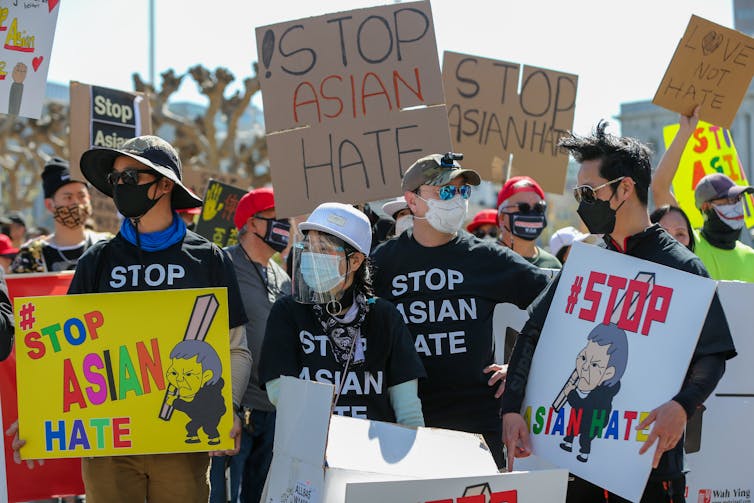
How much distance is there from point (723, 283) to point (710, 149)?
11.7 feet

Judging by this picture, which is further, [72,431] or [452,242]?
[452,242]

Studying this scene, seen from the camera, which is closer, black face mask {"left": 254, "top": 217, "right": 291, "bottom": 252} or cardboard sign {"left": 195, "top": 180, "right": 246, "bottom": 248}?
black face mask {"left": 254, "top": 217, "right": 291, "bottom": 252}

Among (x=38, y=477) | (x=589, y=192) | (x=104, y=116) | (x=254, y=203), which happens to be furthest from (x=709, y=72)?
(x=38, y=477)

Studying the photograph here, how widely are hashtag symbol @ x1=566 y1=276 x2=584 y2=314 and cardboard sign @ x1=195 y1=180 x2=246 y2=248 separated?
4.49 meters

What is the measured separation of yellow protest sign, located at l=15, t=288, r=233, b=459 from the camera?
3.75 m

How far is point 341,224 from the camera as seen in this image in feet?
12.5

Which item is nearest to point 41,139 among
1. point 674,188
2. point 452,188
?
point 674,188

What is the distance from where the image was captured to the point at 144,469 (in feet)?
12.6

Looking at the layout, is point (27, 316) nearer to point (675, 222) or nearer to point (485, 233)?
point (675, 222)

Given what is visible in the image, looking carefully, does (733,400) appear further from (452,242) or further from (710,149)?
(710,149)

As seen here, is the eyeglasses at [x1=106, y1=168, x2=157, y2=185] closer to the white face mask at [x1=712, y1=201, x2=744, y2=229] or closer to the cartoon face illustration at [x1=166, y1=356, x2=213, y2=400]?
the cartoon face illustration at [x1=166, y1=356, x2=213, y2=400]

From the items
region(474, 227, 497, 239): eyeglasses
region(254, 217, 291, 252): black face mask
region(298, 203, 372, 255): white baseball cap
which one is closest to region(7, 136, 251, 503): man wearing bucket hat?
region(298, 203, 372, 255): white baseball cap

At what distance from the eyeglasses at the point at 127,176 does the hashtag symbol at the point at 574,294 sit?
5.60 ft

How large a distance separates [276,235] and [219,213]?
2.29 meters
